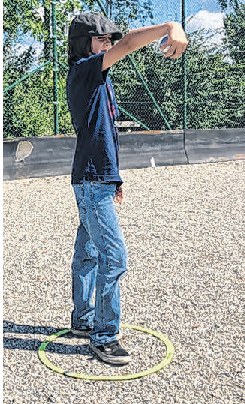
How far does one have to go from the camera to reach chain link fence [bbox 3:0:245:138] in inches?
409

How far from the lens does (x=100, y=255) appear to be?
3480 mm

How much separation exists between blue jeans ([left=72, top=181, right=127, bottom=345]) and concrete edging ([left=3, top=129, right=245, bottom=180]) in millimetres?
5973

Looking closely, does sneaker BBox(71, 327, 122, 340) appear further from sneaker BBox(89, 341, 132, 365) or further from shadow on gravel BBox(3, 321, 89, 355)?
sneaker BBox(89, 341, 132, 365)

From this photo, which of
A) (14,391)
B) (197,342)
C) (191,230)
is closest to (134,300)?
(197,342)

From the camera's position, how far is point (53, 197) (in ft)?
28.1

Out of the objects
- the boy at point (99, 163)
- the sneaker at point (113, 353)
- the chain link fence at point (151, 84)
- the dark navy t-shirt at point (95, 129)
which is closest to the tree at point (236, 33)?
the chain link fence at point (151, 84)

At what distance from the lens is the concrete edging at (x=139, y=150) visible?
31.8ft

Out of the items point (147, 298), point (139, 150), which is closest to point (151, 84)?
point (139, 150)

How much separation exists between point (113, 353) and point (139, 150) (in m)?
7.51

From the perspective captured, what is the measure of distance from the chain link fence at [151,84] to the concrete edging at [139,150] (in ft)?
1.38

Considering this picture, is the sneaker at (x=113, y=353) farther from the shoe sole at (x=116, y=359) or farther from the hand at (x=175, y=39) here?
the hand at (x=175, y=39)

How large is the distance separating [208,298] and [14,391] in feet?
6.05

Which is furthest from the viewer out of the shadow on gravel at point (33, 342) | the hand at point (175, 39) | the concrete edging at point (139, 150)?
the concrete edging at point (139, 150)

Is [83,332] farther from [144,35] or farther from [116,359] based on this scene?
[144,35]
